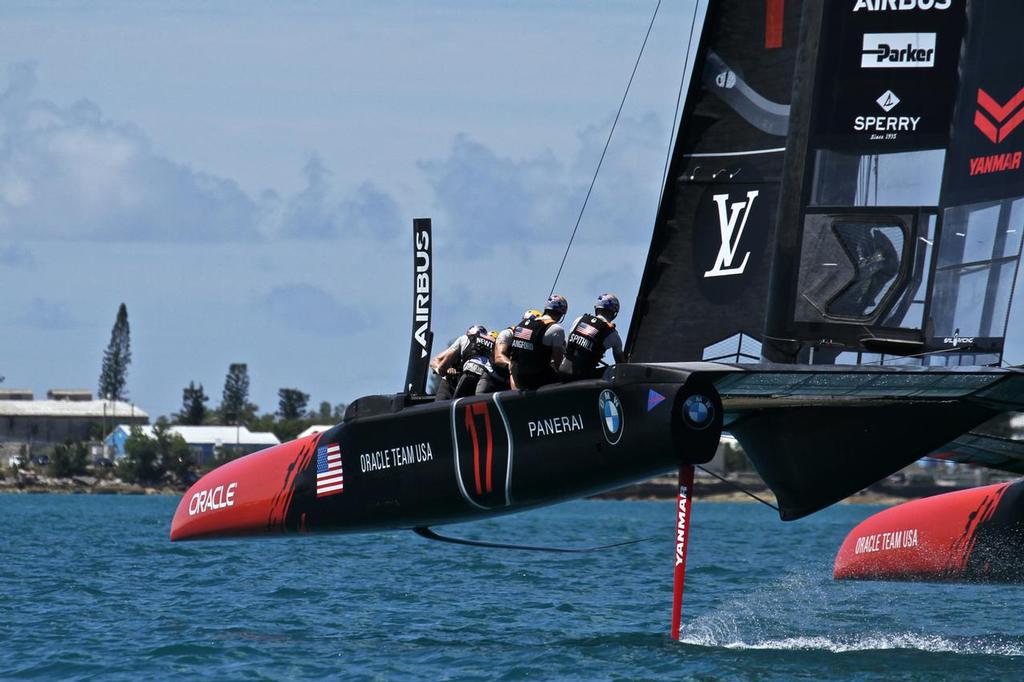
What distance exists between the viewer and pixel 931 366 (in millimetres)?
9477

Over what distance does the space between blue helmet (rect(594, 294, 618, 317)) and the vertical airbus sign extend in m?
1.40

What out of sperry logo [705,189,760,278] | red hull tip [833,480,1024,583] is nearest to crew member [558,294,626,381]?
sperry logo [705,189,760,278]

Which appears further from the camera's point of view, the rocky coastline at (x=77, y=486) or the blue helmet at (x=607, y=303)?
the rocky coastline at (x=77, y=486)

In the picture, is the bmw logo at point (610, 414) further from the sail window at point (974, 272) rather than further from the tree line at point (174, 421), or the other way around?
the tree line at point (174, 421)

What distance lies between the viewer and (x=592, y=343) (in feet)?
34.5

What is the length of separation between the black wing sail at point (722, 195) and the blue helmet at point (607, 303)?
3.91ft

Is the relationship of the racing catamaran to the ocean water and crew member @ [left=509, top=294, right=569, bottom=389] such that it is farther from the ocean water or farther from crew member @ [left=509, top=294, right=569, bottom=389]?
the ocean water

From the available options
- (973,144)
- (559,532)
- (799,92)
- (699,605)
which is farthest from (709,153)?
(559,532)

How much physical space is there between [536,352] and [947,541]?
4.40 meters

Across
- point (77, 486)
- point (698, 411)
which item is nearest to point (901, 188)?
point (698, 411)

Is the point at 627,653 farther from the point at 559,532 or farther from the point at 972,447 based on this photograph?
the point at 559,532

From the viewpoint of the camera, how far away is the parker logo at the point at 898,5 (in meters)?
10.2

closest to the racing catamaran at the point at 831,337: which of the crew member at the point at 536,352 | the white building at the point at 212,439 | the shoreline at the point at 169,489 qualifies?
the crew member at the point at 536,352

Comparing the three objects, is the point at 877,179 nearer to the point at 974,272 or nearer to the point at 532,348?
the point at 974,272
